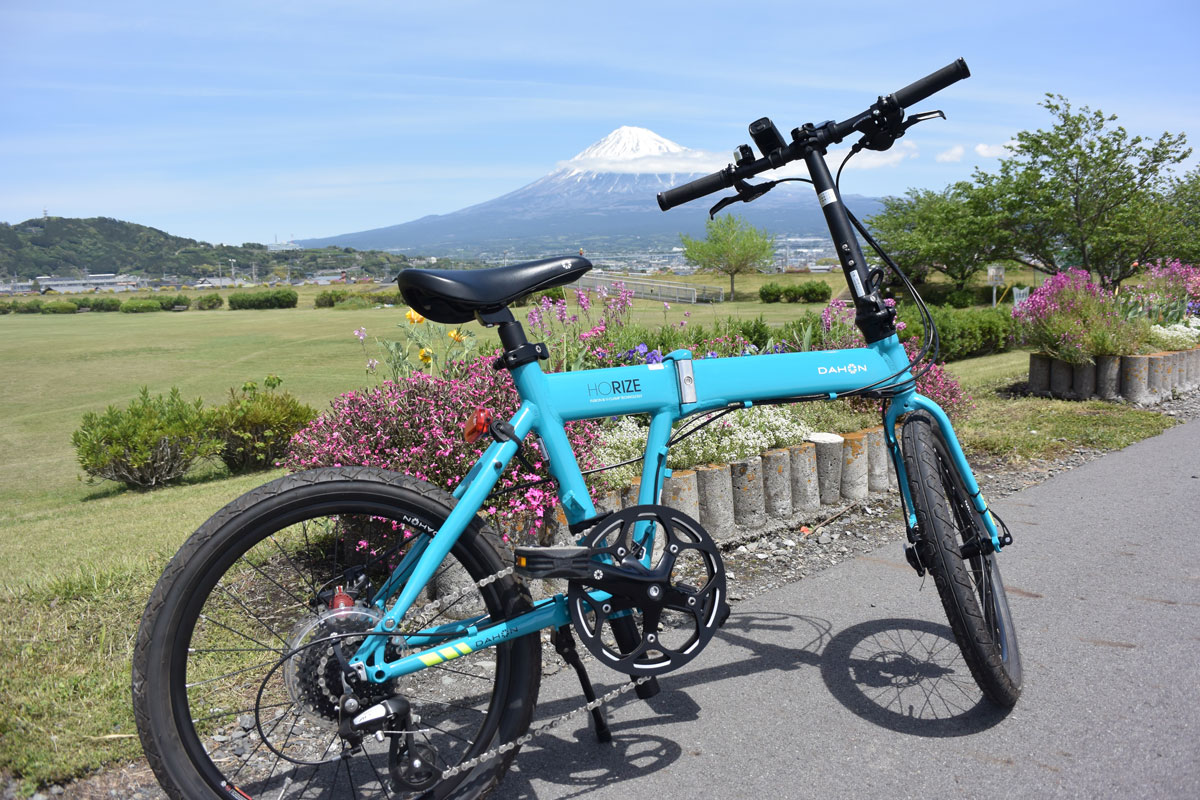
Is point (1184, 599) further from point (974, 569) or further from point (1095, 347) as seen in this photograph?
point (1095, 347)

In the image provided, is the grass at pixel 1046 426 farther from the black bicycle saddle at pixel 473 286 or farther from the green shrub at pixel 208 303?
the green shrub at pixel 208 303

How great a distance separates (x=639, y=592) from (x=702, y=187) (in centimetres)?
140

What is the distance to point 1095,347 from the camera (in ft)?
29.8

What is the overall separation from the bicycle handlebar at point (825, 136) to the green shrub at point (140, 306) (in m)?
48.6

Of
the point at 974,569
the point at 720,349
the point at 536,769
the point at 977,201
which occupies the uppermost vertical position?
the point at 977,201

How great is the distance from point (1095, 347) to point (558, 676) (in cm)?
813

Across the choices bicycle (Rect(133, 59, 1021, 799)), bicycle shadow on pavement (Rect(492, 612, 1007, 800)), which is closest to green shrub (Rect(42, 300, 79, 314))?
bicycle (Rect(133, 59, 1021, 799))

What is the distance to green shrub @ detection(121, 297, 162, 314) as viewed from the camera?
4553 centimetres

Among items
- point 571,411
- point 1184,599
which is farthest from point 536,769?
point 1184,599

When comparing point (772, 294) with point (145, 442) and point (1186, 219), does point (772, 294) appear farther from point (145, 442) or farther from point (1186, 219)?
point (145, 442)

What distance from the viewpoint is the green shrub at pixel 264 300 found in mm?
49562

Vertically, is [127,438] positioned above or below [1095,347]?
below

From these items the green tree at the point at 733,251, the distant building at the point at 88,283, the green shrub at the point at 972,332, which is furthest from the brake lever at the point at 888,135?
the green tree at the point at 733,251

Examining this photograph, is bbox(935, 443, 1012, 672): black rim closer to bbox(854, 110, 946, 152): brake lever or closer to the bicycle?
the bicycle
